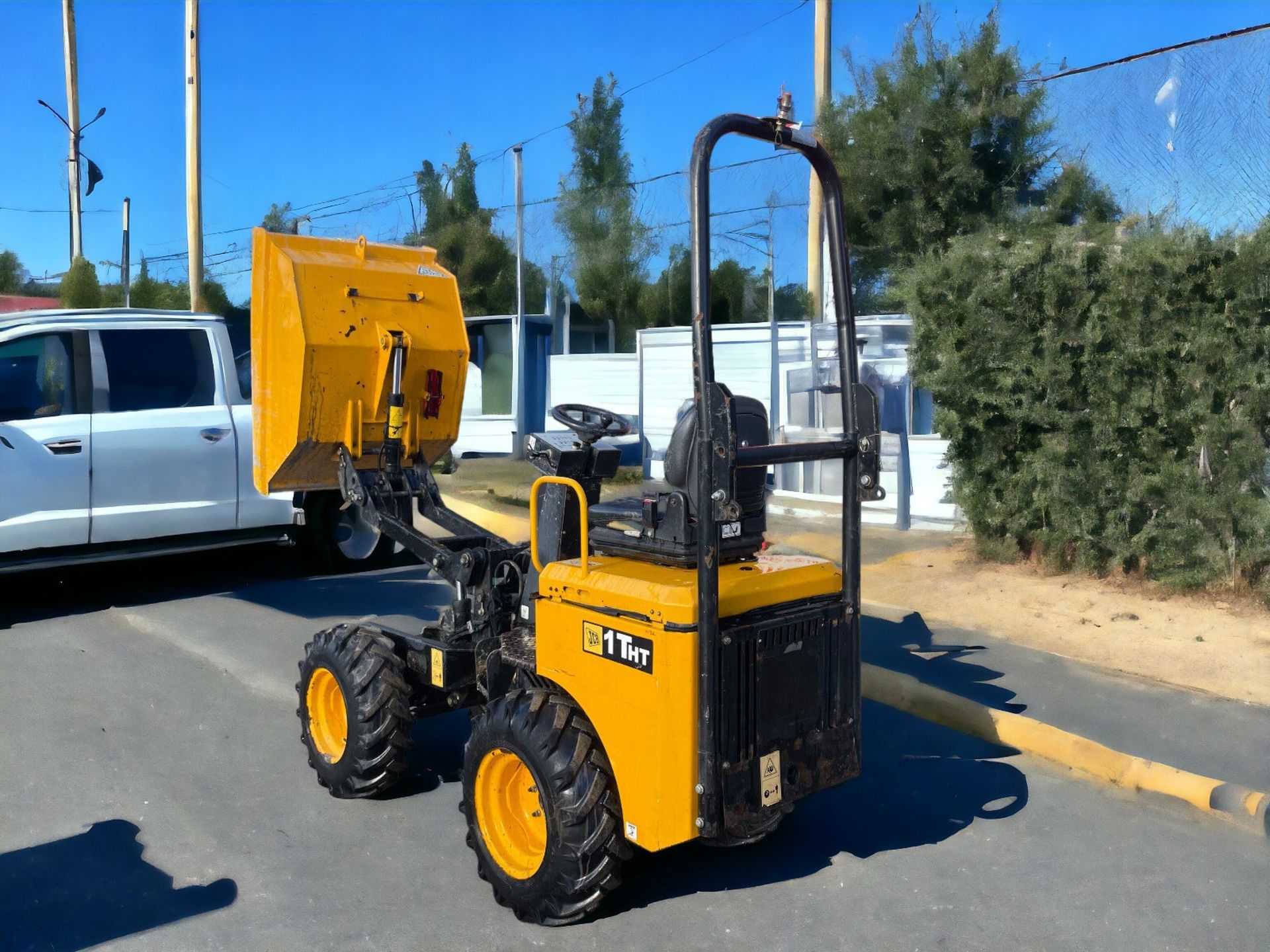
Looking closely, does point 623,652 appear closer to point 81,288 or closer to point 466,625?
point 466,625

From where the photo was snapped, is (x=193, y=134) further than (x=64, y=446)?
Yes

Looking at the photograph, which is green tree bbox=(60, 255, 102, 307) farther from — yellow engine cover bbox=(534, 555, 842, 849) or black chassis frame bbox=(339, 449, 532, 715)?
yellow engine cover bbox=(534, 555, 842, 849)

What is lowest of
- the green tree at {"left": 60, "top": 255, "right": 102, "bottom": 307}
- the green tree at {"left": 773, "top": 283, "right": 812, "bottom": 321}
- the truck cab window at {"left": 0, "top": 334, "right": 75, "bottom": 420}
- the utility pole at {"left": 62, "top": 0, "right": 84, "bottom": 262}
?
the truck cab window at {"left": 0, "top": 334, "right": 75, "bottom": 420}

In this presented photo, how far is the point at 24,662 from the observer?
7078 mm

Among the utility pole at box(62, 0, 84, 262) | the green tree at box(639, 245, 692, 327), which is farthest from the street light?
the green tree at box(639, 245, 692, 327)

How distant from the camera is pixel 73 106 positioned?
2525 centimetres

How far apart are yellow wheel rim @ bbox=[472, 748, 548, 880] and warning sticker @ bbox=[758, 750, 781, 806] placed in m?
0.82

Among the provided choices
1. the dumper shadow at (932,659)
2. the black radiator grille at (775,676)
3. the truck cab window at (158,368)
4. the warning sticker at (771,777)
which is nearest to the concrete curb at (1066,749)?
the dumper shadow at (932,659)

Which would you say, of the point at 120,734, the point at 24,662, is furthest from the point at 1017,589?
the point at 24,662

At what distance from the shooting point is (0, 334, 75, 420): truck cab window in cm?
801

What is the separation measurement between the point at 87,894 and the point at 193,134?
15.1m

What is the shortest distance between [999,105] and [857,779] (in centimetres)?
1142

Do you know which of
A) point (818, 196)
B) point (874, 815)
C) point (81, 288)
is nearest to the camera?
point (874, 815)

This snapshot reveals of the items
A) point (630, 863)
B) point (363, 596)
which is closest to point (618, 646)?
point (630, 863)
